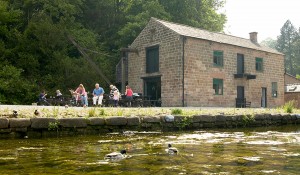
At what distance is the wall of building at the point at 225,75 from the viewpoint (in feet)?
77.1

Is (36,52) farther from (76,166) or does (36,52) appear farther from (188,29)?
(76,166)

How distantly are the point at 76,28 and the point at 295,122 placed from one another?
21657mm

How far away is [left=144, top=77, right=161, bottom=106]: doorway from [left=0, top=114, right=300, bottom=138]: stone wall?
13226 millimetres

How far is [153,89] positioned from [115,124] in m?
17.1

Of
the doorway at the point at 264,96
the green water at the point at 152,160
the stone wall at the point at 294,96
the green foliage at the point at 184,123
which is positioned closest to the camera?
the green water at the point at 152,160

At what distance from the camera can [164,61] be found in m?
24.9

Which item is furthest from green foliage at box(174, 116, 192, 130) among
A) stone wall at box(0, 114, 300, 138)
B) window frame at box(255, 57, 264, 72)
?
window frame at box(255, 57, 264, 72)

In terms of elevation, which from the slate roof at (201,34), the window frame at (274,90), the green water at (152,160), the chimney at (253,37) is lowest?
the green water at (152,160)

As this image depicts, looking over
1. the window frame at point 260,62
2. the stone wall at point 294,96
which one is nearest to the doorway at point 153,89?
the window frame at point 260,62

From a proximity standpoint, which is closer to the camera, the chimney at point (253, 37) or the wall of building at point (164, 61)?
the wall of building at point (164, 61)

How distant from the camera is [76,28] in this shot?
2923 cm

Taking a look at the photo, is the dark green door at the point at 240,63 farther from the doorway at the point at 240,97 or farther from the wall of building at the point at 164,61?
the wall of building at the point at 164,61

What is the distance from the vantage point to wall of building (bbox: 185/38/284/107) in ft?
77.1

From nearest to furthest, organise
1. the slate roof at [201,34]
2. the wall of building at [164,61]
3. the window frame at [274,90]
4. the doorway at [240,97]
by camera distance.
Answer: the wall of building at [164,61]
the slate roof at [201,34]
the doorway at [240,97]
the window frame at [274,90]
